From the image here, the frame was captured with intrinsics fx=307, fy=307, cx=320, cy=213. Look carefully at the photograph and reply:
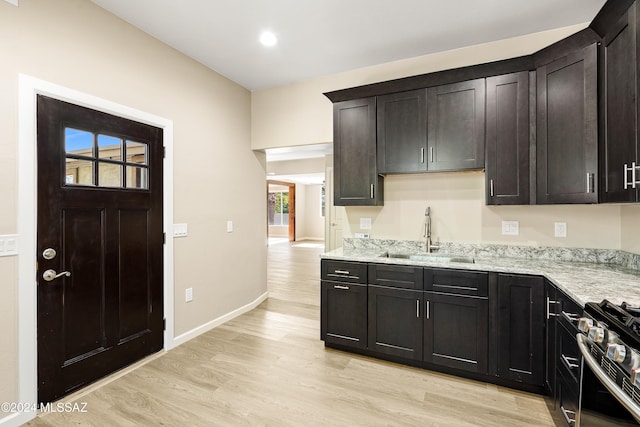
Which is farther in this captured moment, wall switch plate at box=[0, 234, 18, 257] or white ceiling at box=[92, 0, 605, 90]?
white ceiling at box=[92, 0, 605, 90]

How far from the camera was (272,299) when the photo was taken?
4562 millimetres

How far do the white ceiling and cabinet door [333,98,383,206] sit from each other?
1.93ft

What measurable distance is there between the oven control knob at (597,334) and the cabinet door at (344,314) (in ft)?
5.46

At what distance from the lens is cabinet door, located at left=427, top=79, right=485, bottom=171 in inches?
103

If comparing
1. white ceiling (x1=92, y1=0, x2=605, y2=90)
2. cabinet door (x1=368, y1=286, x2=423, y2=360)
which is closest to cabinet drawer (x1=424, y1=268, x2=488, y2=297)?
cabinet door (x1=368, y1=286, x2=423, y2=360)

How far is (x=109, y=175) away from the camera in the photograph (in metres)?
2.48

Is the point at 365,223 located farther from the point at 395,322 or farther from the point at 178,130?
the point at 178,130

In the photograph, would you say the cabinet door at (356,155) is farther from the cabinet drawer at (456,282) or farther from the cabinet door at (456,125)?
the cabinet drawer at (456,282)

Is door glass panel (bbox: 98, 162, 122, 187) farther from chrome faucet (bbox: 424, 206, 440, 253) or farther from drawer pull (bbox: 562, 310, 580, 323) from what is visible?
drawer pull (bbox: 562, 310, 580, 323)

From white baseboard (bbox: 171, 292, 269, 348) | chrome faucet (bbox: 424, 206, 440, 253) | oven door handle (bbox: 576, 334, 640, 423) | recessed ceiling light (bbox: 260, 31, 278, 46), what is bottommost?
white baseboard (bbox: 171, 292, 269, 348)

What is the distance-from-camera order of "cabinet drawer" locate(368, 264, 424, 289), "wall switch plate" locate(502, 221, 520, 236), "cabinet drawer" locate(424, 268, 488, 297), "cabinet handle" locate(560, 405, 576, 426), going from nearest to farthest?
"cabinet handle" locate(560, 405, 576, 426) < "cabinet drawer" locate(424, 268, 488, 297) < "cabinet drawer" locate(368, 264, 424, 289) < "wall switch plate" locate(502, 221, 520, 236)

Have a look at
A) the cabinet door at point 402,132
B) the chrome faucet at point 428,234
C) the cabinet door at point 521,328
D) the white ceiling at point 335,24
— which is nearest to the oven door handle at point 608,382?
the cabinet door at point 521,328

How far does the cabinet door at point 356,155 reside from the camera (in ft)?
9.90

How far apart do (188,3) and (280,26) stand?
73cm
